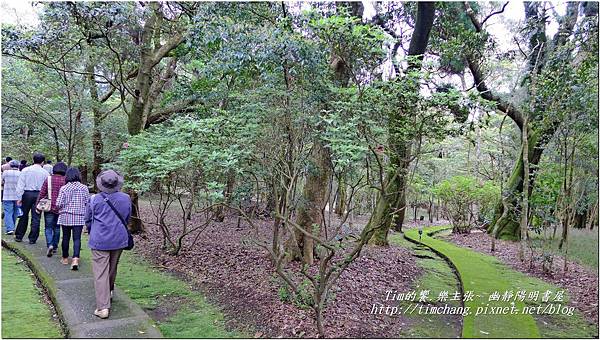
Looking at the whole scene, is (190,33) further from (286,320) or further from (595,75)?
(595,75)

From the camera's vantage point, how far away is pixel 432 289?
703 cm

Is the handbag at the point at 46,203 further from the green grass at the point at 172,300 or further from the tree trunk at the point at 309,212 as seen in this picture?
the tree trunk at the point at 309,212

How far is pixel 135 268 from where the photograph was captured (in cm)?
653

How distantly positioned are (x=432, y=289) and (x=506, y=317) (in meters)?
1.87

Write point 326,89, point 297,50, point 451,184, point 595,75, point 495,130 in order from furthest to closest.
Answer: point 495,130 → point 451,184 → point 595,75 → point 326,89 → point 297,50

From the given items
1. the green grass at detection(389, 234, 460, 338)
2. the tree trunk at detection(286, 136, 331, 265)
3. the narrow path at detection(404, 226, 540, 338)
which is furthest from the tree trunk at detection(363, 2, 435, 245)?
the narrow path at detection(404, 226, 540, 338)

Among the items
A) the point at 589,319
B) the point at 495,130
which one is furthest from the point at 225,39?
the point at 495,130

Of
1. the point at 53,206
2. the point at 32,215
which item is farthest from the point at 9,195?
the point at 53,206

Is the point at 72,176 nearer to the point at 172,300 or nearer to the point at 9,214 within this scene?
the point at 172,300

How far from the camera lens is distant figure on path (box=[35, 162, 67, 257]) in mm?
5777

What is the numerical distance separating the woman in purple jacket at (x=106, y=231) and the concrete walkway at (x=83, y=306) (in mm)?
179

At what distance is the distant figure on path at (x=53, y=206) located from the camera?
19.0ft

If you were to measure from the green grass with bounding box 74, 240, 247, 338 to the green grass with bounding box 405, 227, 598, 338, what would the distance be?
2.90 m

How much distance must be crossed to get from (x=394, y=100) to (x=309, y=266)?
3.54 metres
